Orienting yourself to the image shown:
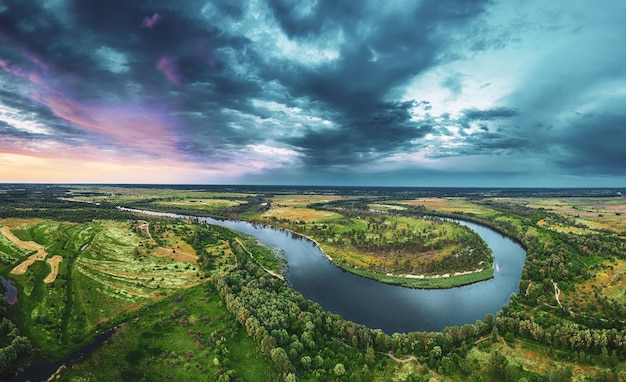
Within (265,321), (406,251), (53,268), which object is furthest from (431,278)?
(53,268)

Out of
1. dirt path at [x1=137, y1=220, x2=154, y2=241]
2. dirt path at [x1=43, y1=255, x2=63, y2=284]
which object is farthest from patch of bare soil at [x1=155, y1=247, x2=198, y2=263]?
dirt path at [x1=43, y1=255, x2=63, y2=284]

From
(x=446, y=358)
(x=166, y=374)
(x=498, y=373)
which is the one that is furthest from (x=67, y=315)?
(x=498, y=373)

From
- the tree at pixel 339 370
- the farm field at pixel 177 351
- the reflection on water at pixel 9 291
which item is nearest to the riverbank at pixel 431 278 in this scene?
the tree at pixel 339 370

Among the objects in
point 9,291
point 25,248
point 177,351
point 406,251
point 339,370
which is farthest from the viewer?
point 406,251

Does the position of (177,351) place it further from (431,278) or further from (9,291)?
(431,278)

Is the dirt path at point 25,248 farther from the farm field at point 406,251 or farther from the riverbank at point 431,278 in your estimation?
the riverbank at point 431,278
